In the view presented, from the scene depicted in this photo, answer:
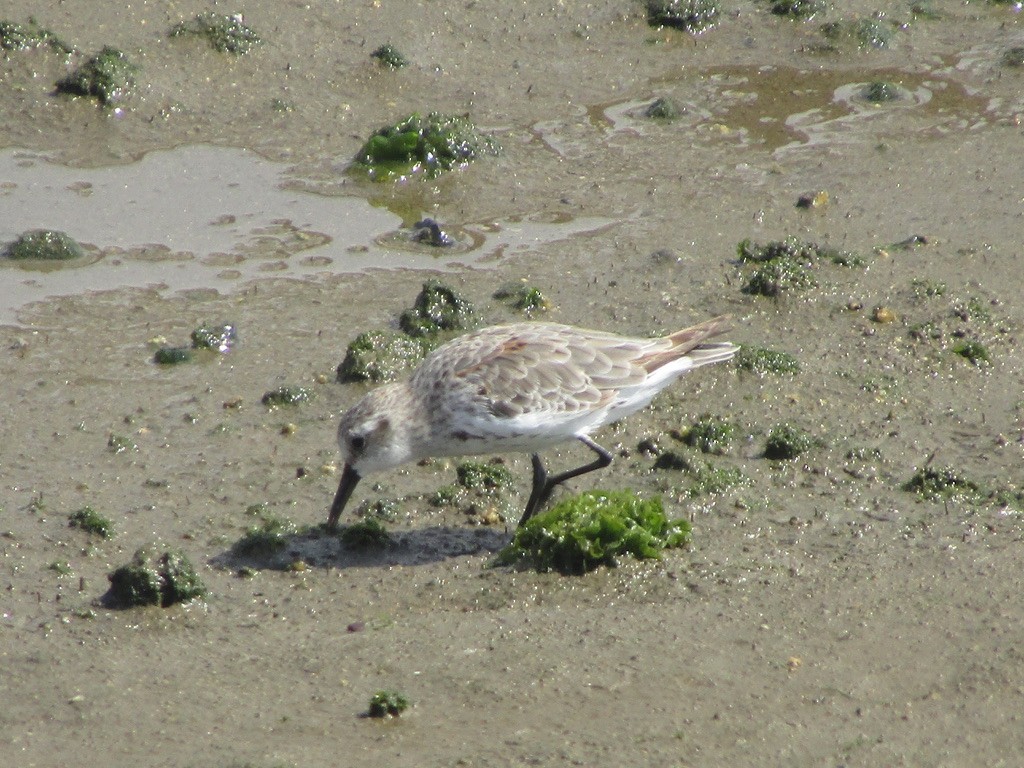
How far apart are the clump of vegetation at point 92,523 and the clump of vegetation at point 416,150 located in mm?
4618

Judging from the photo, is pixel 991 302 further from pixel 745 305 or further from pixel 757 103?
pixel 757 103

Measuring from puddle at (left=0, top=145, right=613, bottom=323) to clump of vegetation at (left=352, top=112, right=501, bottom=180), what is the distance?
0.48 m

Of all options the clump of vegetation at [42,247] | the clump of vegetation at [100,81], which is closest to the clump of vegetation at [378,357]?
the clump of vegetation at [42,247]

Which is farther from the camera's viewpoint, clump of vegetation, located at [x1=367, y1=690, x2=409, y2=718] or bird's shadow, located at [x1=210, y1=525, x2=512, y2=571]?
bird's shadow, located at [x1=210, y1=525, x2=512, y2=571]

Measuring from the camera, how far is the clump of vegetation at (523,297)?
9641 mm

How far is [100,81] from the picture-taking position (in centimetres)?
1160

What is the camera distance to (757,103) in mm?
12750

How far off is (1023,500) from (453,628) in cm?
329

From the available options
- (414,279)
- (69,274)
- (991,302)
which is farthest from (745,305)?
(69,274)

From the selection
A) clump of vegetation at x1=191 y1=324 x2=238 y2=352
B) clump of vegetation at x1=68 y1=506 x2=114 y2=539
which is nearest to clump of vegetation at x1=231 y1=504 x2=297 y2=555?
clump of vegetation at x1=68 y1=506 x2=114 y2=539

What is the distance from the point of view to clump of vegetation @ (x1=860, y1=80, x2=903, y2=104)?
12805 mm

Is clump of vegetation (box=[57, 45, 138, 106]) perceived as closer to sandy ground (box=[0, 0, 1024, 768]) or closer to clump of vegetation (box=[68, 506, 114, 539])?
sandy ground (box=[0, 0, 1024, 768])

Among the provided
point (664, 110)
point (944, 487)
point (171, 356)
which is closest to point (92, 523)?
point (171, 356)

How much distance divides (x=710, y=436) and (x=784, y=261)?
2189 mm
